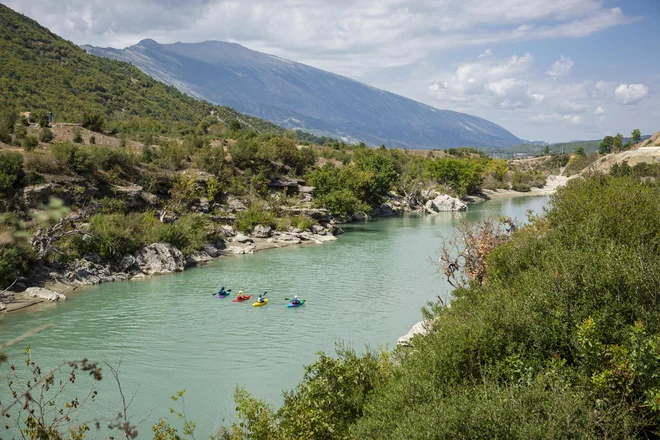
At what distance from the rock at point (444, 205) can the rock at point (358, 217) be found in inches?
550

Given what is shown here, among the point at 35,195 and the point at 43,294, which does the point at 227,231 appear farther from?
the point at 43,294

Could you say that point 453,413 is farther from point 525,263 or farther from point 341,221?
point 341,221

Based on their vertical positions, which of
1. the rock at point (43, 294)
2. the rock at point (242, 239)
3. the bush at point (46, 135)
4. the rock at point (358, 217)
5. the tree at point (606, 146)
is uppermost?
the tree at point (606, 146)

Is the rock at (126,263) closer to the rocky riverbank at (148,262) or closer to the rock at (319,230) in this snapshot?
the rocky riverbank at (148,262)

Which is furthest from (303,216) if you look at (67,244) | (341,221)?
(67,244)

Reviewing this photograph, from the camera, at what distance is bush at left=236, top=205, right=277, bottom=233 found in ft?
152

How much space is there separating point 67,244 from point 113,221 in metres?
3.84

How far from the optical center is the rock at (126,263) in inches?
1292

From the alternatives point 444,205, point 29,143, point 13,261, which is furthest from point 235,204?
point 444,205

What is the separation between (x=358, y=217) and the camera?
63.4m

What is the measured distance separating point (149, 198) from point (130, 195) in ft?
6.80

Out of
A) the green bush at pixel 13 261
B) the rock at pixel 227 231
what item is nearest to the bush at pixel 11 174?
the green bush at pixel 13 261

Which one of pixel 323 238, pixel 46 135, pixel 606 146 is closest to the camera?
pixel 46 135

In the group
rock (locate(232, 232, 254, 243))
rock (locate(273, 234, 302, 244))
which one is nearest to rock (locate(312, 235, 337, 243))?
rock (locate(273, 234, 302, 244))
